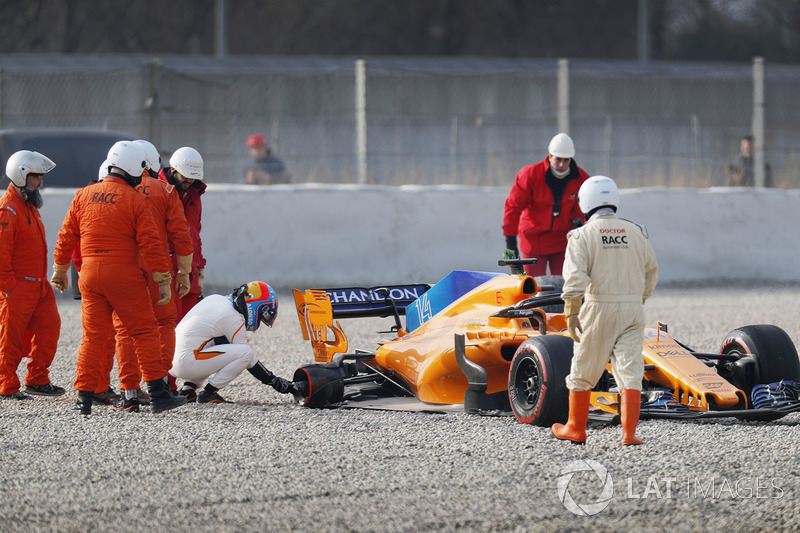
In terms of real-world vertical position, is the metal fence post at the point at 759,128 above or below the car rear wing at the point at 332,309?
above

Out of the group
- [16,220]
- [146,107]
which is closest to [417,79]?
[146,107]

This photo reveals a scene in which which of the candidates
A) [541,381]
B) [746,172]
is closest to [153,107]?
[746,172]

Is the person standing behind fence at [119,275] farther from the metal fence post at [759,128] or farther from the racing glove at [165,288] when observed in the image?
the metal fence post at [759,128]

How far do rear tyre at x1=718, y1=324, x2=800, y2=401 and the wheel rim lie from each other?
1234mm

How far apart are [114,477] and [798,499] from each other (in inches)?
116

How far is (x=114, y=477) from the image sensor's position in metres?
4.87

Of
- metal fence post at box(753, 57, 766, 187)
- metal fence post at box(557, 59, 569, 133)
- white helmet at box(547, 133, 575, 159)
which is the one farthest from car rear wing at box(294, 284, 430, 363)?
metal fence post at box(753, 57, 766, 187)

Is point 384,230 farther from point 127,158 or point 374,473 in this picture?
point 374,473

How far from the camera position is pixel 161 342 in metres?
6.80

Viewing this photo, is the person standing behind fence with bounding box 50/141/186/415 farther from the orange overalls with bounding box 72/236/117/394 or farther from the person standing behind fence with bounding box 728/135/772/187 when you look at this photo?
the person standing behind fence with bounding box 728/135/772/187

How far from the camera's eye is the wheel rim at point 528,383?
19.7 ft

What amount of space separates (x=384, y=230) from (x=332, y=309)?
5.17 m

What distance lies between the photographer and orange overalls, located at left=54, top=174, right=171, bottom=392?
6.44m

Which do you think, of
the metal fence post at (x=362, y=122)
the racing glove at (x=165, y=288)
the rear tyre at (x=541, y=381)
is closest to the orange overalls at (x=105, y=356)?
the racing glove at (x=165, y=288)
